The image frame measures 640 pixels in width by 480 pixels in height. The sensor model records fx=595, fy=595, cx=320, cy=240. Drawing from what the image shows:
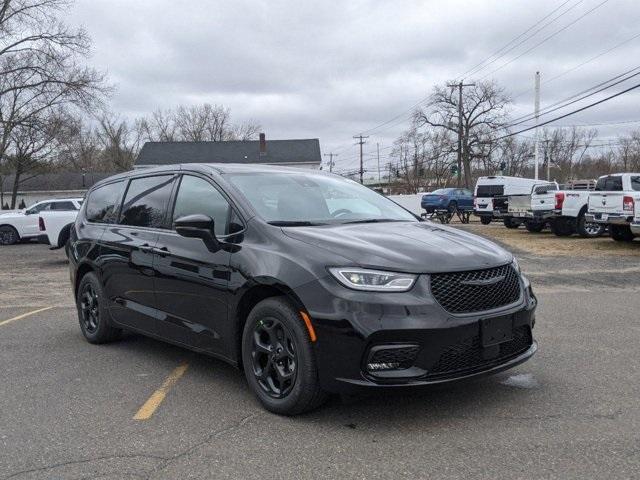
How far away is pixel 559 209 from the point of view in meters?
20.1

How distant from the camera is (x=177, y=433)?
374 cm

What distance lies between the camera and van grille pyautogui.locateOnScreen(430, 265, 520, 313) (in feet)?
12.0

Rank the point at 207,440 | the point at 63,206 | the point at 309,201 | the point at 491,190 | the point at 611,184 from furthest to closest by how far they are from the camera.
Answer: the point at 491,190 < the point at 63,206 < the point at 611,184 < the point at 309,201 < the point at 207,440

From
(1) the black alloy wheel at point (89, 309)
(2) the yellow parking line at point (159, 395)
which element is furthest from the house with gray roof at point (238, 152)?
(2) the yellow parking line at point (159, 395)

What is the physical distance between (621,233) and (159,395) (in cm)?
1640

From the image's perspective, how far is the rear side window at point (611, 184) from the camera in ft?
55.5

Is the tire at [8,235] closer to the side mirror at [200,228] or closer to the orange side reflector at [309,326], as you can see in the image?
the side mirror at [200,228]

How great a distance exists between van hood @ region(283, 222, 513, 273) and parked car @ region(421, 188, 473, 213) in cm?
3083

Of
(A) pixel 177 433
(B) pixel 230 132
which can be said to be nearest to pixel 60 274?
(A) pixel 177 433

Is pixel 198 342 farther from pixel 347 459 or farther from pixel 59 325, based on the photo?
pixel 59 325

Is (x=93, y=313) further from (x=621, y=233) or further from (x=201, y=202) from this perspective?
(x=621, y=233)

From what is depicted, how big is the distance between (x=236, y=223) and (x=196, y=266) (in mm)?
472

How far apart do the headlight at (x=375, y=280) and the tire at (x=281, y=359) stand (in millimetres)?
426

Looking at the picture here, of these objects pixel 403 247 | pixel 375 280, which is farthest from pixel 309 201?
pixel 375 280
